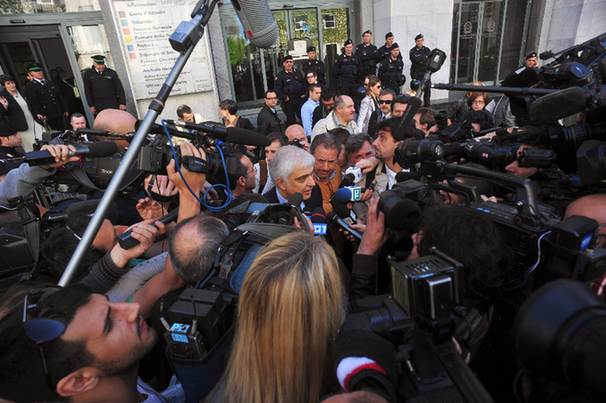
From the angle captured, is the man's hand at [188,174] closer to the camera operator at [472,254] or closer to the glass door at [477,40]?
the camera operator at [472,254]

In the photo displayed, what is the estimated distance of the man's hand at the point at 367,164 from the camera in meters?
2.62

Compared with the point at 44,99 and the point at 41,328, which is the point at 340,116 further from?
the point at 44,99

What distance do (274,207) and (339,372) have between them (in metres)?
1.01

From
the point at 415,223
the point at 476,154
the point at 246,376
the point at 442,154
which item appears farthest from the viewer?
the point at 476,154

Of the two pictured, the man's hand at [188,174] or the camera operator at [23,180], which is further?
the camera operator at [23,180]

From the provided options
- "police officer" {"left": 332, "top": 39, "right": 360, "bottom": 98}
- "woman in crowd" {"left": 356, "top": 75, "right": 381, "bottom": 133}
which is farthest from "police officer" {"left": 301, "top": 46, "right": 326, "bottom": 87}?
"woman in crowd" {"left": 356, "top": 75, "right": 381, "bottom": 133}

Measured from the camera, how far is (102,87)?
614 cm

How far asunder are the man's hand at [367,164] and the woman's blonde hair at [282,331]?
1.63 m

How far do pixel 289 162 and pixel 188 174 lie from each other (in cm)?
79

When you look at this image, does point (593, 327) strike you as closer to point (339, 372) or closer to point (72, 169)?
point (339, 372)

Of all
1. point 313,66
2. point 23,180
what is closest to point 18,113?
point 313,66

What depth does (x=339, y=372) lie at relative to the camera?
808mm

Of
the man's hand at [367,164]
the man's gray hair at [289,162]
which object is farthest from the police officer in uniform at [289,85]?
the man's gray hair at [289,162]

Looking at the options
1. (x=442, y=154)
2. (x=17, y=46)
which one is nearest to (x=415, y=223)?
(x=442, y=154)
